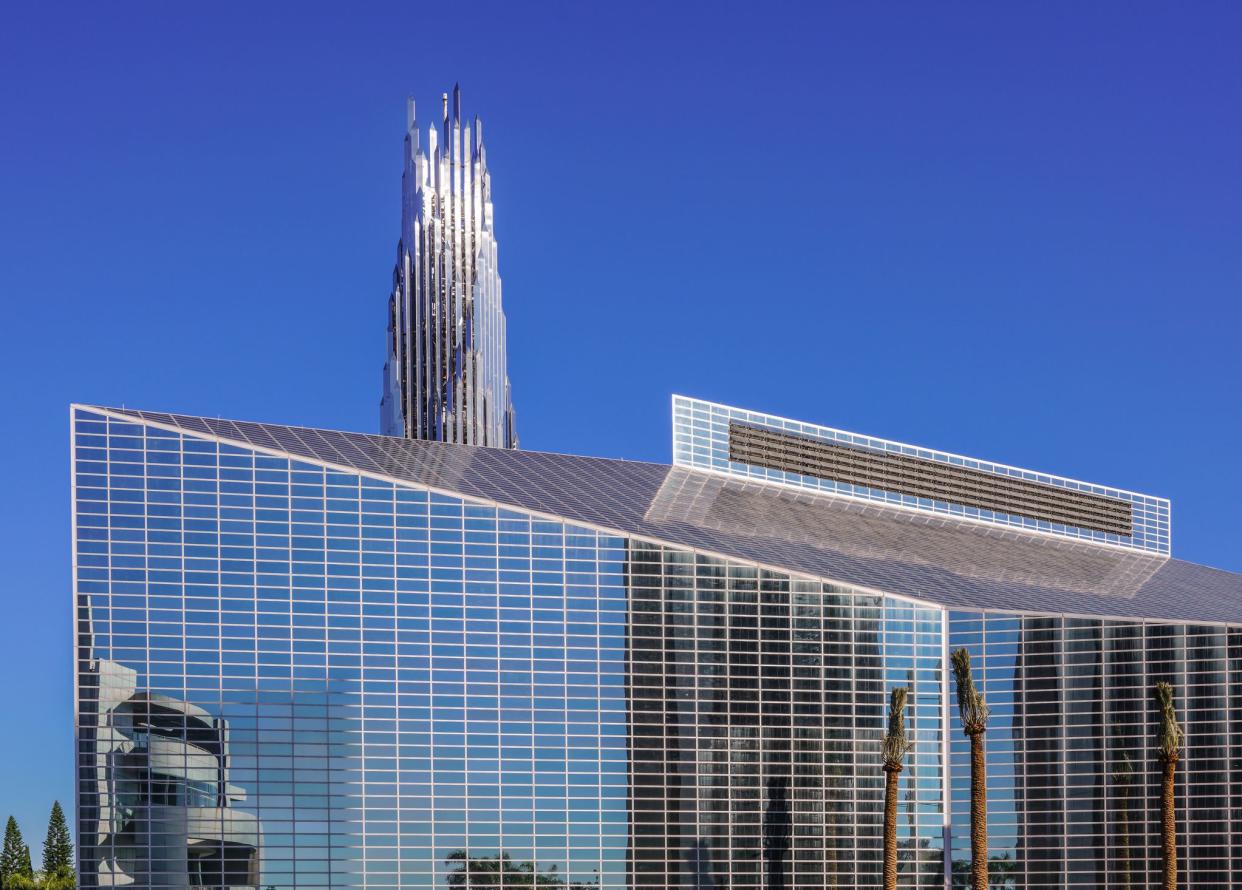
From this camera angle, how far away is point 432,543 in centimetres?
7956

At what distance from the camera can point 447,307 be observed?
626ft

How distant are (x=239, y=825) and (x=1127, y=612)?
44592 mm

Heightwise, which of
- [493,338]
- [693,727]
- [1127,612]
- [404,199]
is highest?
[404,199]

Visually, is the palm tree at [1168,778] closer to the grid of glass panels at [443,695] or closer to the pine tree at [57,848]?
the grid of glass panels at [443,695]

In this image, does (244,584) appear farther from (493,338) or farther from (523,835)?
(493,338)

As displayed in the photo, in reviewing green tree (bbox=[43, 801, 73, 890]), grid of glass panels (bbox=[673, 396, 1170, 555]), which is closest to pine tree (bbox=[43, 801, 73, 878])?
green tree (bbox=[43, 801, 73, 890])

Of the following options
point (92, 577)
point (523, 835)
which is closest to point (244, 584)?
point (92, 577)

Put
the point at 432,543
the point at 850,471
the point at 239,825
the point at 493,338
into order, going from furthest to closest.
A: the point at 493,338 → the point at 850,471 → the point at 432,543 → the point at 239,825

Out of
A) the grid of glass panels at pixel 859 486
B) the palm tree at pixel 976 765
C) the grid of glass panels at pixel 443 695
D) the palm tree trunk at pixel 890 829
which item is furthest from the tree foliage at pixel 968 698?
the grid of glass panels at pixel 859 486

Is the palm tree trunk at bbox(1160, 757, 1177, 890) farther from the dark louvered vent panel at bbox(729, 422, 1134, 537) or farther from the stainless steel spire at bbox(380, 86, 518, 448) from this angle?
A: the stainless steel spire at bbox(380, 86, 518, 448)

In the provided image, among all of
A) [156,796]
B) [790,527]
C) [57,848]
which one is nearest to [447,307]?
[57,848]

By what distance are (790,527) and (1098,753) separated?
20.7 meters

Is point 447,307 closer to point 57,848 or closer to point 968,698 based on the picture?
point 57,848

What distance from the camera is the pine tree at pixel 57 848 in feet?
507
